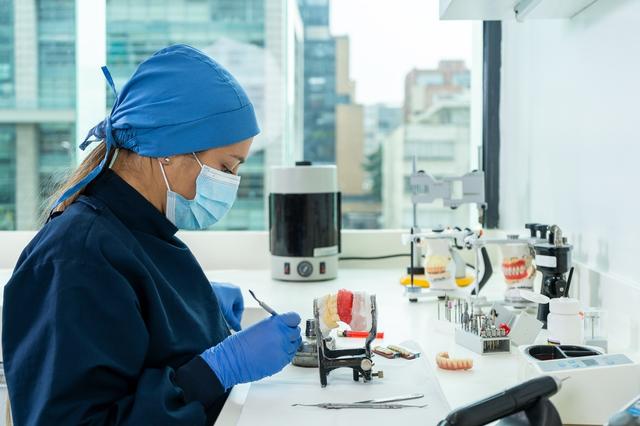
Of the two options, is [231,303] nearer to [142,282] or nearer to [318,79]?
[142,282]

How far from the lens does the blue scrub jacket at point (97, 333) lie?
1.00 m

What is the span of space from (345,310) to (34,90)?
2195 millimetres

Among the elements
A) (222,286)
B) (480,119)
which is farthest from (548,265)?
(480,119)

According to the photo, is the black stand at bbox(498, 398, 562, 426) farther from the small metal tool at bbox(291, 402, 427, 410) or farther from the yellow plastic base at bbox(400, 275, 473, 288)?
the yellow plastic base at bbox(400, 275, 473, 288)

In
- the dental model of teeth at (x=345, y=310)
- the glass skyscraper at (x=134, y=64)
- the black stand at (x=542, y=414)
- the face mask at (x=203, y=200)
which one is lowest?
the black stand at (x=542, y=414)

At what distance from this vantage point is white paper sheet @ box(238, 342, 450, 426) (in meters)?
1.07

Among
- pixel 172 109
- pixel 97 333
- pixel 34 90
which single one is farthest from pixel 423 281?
pixel 34 90

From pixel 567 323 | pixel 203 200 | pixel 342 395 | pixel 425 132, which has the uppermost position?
pixel 425 132

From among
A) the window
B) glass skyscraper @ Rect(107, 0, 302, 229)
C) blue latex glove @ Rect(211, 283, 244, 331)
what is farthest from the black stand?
glass skyscraper @ Rect(107, 0, 302, 229)

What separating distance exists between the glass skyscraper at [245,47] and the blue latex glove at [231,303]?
1.10 m

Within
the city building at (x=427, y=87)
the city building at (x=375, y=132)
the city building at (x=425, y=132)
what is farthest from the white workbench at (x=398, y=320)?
the city building at (x=375, y=132)

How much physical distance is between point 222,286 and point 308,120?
5.14 feet

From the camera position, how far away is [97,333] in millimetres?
1023

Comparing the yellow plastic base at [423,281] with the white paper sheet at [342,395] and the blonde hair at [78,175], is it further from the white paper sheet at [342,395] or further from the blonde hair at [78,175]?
the blonde hair at [78,175]
